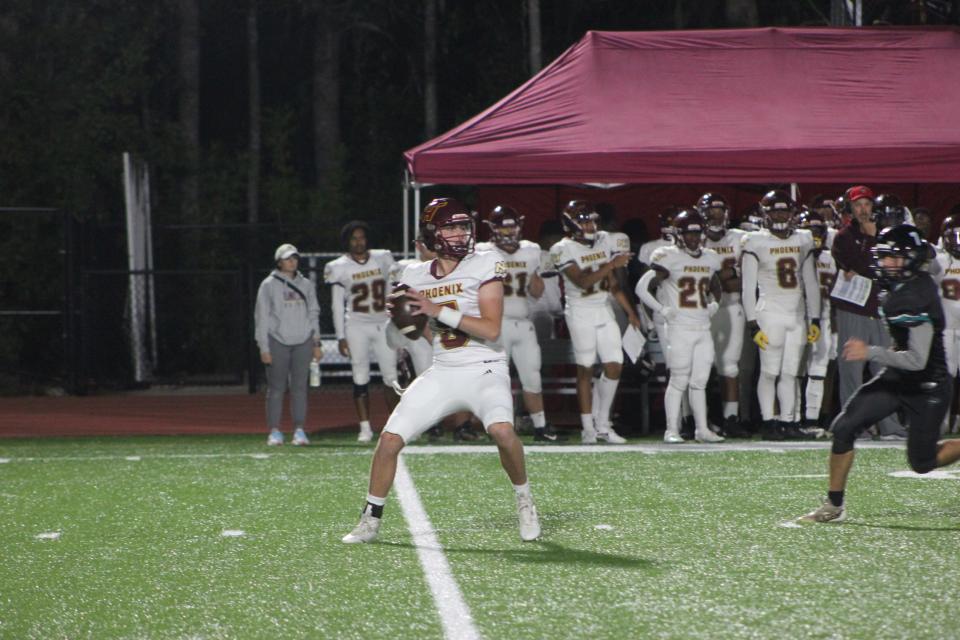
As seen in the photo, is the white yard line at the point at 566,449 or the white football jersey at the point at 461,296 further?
the white yard line at the point at 566,449

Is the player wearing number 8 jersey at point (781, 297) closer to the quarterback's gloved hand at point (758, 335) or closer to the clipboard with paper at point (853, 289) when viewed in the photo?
the quarterback's gloved hand at point (758, 335)

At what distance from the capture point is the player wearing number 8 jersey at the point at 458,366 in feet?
22.6

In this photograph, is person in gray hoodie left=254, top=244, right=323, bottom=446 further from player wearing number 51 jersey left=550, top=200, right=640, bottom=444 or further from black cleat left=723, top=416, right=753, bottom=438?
black cleat left=723, top=416, right=753, bottom=438

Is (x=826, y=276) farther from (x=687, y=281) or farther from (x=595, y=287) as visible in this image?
(x=595, y=287)

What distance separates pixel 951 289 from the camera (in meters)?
12.2

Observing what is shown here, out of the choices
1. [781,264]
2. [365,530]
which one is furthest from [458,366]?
[781,264]

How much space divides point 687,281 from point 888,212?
1.72m

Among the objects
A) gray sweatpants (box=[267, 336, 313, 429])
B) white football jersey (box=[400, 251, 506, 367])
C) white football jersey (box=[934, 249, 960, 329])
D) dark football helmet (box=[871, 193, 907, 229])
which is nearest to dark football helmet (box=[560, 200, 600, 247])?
dark football helmet (box=[871, 193, 907, 229])

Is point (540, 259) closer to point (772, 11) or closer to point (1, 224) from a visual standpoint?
point (1, 224)

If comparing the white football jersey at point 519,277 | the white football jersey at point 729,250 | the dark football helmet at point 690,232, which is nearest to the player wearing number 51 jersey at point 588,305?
the white football jersey at point 519,277

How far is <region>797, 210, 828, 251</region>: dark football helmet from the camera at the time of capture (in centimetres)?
1219

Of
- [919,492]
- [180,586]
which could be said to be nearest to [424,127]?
[919,492]

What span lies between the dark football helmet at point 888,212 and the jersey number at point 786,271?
2.59ft

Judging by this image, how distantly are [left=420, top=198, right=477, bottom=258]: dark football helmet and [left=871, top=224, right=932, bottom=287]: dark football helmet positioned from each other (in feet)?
6.64
